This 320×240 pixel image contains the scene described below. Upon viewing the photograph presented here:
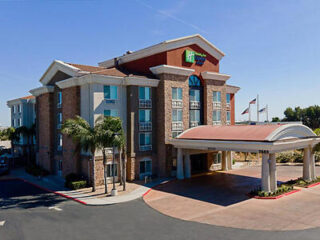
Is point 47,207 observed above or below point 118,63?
below

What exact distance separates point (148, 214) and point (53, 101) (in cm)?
2381

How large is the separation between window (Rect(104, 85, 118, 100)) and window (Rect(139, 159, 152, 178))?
830cm

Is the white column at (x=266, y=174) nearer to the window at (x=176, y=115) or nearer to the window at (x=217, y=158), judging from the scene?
the window at (x=176, y=115)

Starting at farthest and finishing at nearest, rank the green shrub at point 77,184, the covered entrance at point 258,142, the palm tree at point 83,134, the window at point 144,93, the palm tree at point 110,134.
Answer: the window at point 144,93 → the green shrub at point 77,184 → the palm tree at point 83,134 → the palm tree at point 110,134 → the covered entrance at point 258,142

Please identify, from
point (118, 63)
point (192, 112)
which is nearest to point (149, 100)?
point (192, 112)

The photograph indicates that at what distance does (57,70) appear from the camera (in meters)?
35.7

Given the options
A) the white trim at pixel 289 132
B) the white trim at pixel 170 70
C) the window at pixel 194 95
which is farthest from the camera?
the window at pixel 194 95

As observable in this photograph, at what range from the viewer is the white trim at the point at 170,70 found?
32.9 m

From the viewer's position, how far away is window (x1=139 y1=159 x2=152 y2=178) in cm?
3272

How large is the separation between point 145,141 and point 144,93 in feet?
18.9

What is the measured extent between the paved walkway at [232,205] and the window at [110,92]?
1111cm

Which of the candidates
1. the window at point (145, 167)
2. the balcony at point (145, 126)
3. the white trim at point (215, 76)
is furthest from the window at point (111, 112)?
the white trim at point (215, 76)

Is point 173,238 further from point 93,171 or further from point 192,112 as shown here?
point 192,112

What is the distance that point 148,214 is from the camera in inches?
793
